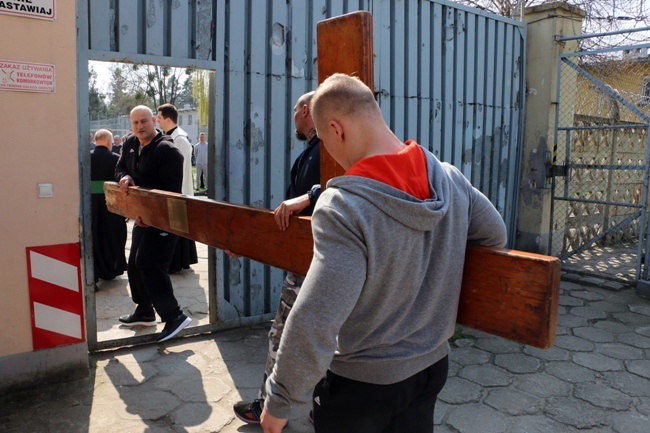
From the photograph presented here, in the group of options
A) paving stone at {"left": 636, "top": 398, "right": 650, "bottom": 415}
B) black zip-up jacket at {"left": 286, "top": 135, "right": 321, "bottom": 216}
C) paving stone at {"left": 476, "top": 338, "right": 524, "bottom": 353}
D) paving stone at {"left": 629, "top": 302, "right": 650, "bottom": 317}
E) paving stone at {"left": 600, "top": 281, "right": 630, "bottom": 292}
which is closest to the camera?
black zip-up jacket at {"left": 286, "top": 135, "right": 321, "bottom": 216}

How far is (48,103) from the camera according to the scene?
11.4ft

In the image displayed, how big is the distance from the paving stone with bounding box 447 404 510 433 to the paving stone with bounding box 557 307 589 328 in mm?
2044

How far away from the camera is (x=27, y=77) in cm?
338

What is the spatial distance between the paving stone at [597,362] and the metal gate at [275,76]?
8.44ft

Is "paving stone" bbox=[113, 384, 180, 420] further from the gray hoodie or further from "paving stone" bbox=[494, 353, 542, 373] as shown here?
"paving stone" bbox=[494, 353, 542, 373]

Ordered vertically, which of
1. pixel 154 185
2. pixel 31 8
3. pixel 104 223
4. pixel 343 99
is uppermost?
pixel 31 8

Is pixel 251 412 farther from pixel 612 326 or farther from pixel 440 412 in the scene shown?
pixel 612 326

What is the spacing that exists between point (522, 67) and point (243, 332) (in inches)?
199

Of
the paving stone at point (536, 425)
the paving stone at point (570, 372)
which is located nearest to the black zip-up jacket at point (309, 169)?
the paving stone at point (536, 425)

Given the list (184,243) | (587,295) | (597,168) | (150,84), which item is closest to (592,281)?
(587,295)

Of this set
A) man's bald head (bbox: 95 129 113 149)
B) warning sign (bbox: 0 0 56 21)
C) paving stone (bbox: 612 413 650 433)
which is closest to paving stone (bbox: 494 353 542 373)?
paving stone (bbox: 612 413 650 433)

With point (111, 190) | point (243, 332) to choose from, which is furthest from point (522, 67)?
point (111, 190)

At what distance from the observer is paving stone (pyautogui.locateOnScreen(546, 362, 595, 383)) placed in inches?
155

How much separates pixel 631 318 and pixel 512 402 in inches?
99.9
